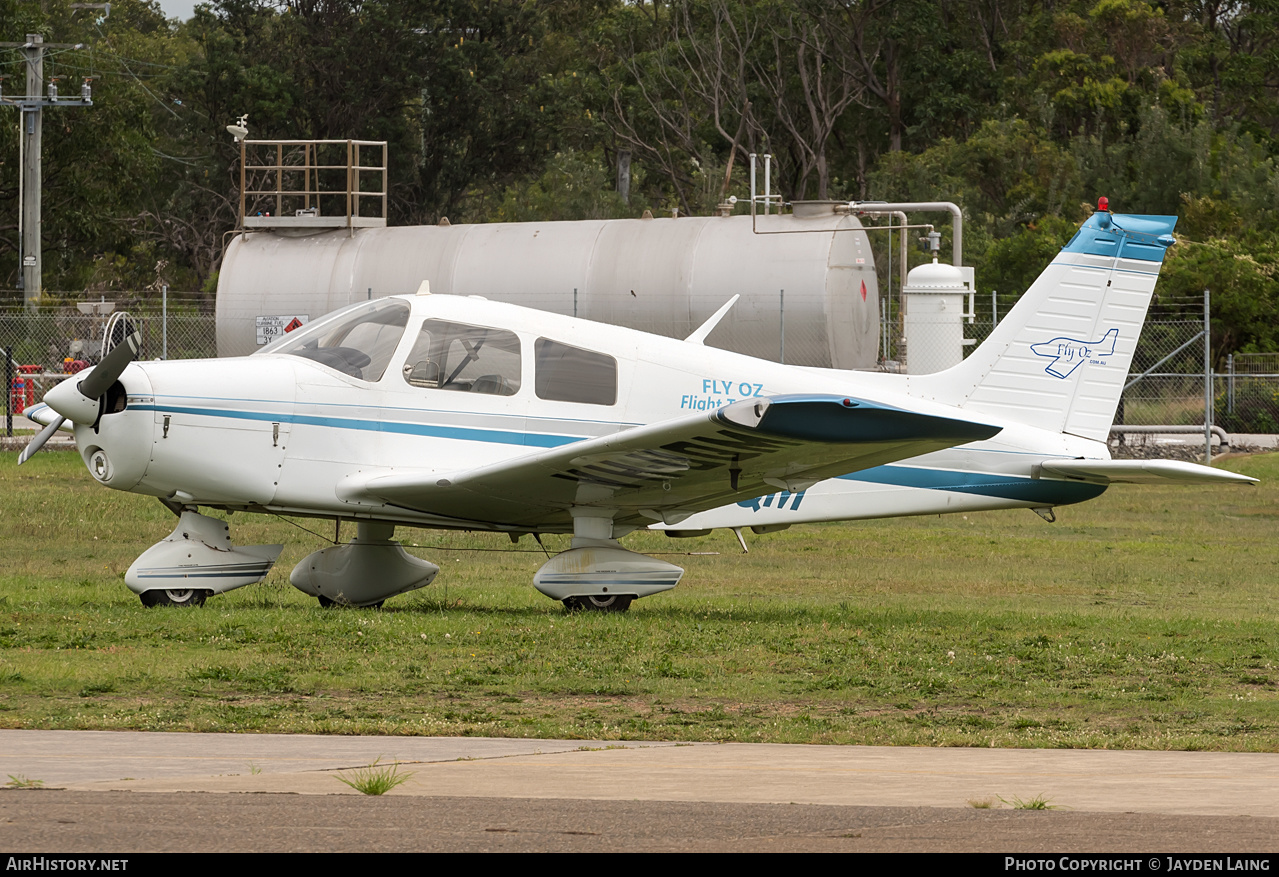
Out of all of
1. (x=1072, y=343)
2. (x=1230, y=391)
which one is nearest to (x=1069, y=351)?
(x=1072, y=343)

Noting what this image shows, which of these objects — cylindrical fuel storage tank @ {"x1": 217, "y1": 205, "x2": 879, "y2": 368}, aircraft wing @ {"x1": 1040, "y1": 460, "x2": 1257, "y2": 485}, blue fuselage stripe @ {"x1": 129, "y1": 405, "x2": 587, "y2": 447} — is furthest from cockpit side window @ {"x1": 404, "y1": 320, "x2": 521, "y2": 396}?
cylindrical fuel storage tank @ {"x1": 217, "y1": 205, "x2": 879, "y2": 368}

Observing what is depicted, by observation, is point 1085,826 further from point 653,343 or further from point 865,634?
point 653,343

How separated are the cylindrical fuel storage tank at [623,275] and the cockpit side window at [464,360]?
556 inches

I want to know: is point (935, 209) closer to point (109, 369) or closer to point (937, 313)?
point (937, 313)

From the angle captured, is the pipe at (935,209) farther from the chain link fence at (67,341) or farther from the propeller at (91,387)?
the propeller at (91,387)

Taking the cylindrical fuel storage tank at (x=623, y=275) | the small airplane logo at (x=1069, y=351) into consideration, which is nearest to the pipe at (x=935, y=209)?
the cylindrical fuel storage tank at (x=623, y=275)

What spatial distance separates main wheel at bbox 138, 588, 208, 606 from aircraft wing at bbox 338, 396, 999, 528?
131 centimetres

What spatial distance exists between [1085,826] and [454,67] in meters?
59.2

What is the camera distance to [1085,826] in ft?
18.9

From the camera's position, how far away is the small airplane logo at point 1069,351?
14664 mm

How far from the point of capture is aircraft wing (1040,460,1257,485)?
12344 mm

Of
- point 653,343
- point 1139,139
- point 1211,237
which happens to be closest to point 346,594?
point 653,343

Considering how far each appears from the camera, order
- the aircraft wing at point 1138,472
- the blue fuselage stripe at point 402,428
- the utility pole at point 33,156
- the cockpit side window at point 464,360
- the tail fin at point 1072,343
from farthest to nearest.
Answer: the utility pole at point 33,156, the tail fin at point 1072,343, the cockpit side window at point 464,360, the blue fuselage stripe at point 402,428, the aircraft wing at point 1138,472

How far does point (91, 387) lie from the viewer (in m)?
12.0
